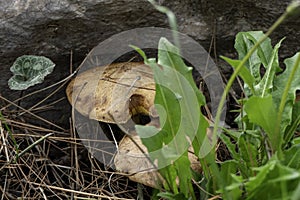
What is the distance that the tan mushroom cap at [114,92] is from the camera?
57.1 inches

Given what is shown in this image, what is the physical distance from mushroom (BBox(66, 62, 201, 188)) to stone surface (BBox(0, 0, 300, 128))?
119 mm

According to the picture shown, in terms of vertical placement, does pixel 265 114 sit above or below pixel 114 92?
above

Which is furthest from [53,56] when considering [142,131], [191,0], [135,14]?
[142,131]

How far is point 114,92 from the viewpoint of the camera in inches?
59.0

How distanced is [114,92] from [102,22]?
0.24 meters

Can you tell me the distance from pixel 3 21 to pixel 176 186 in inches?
29.2

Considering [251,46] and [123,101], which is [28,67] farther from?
[251,46]

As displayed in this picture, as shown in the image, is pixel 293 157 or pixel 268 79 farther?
pixel 268 79

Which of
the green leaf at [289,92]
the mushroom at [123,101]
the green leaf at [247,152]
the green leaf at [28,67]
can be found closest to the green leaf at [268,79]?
the green leaf at [289,92]

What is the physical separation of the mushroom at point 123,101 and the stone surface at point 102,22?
12cm

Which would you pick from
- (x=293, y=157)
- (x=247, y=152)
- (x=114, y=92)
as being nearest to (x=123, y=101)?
(x=114, y=92)

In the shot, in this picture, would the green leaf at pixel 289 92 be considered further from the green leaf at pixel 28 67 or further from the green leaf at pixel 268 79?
the green leaf at pixel 28 67

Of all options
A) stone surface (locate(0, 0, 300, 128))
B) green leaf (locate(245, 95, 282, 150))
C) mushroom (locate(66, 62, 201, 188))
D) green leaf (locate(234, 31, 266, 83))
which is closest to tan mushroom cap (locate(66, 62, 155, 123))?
mushroom (locate(66, 62, 201, 188))

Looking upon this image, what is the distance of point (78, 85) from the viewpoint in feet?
5.17
